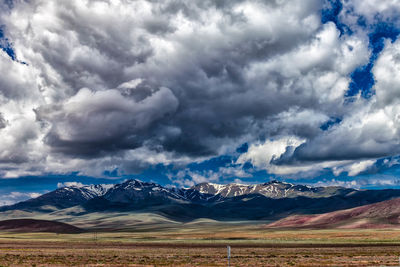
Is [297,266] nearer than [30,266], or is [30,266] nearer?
[297,266]

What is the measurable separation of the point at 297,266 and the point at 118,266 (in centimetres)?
2625

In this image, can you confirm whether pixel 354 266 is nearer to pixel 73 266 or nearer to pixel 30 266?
pixel 73 266

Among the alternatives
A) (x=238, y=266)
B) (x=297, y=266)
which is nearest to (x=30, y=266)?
(x=238, y=266)

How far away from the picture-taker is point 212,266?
61344mm

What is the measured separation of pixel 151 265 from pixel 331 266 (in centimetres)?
2641

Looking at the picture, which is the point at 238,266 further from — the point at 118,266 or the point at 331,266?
the point at 118,266

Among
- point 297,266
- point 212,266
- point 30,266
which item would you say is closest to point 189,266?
point 212,266

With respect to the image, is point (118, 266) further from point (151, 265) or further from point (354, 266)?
point (354, 266)

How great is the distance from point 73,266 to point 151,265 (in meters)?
11.7

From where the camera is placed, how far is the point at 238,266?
197 feet

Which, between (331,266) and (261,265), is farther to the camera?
(261,265)

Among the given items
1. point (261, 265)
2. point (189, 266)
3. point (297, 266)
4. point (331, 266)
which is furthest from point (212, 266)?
point (331, 266)

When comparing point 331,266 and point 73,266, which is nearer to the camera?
point 331,266

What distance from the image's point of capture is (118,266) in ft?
201
